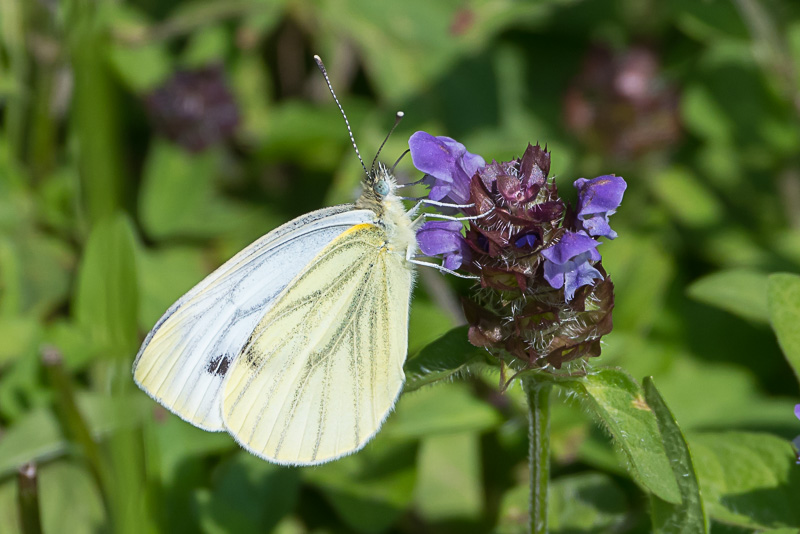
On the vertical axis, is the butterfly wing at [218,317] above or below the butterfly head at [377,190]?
below

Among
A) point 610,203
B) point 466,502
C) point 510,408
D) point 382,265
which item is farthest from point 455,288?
point 610,203

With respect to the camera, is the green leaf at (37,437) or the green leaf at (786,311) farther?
the green leaf at (37,437)

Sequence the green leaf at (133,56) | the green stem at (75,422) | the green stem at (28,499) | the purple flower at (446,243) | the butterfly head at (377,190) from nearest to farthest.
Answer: the purple flower at (446,243)
the green stem at (28,499)
the butterfly head at (377,190)
the green stem at (75,422)
the green leaf at (133,56)

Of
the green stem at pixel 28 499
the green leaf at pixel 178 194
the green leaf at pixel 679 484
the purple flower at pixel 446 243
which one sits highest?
the green leaf at pixel 178 194

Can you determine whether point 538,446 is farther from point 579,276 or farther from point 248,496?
point 248,496

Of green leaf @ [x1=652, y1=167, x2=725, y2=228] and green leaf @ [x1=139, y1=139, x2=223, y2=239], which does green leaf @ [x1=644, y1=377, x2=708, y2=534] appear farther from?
green leaf @ [x1=139, y1=139, x2=223, y2=239]

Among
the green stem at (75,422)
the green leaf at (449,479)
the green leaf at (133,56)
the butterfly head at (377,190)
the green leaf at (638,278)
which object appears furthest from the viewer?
the green leaf at (133,56)

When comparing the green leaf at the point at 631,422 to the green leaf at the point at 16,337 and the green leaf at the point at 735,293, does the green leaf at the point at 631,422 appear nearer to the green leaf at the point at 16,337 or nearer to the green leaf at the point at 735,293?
the green leaf at the point at 735,293

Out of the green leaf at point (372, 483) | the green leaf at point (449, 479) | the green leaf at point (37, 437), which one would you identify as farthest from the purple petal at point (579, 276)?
the green leaf at point (37, 437)
